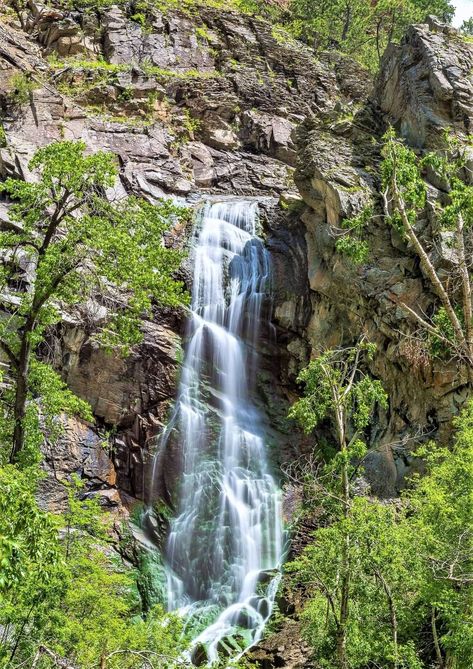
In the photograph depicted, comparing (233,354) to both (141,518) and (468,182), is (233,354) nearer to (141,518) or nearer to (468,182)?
(141,518)

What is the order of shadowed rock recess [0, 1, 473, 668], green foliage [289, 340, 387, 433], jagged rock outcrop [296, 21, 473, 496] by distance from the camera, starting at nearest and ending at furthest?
green foliage [289, 340, 387, 433]
jagged rock outcrop [296, 21, 473, 496]
shadowed rock recess [0, 1, 473, 668]

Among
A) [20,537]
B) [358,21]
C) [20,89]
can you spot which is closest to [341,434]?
[20,537]

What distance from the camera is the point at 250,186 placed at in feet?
120

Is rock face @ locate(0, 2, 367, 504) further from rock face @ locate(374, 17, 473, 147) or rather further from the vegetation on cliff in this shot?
the vegetation on cliff

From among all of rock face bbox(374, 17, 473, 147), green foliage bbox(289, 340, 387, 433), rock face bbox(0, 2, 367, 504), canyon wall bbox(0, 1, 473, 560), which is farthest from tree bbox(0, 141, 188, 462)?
rock face bbox(374, 17, 473, 147)

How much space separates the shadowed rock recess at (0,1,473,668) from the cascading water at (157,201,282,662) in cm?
68

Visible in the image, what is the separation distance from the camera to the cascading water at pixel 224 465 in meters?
20.6

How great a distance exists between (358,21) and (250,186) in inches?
1161

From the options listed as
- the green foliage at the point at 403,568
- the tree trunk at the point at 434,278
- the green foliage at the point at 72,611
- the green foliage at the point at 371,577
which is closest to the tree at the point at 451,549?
the green foliage at the point at 403,568

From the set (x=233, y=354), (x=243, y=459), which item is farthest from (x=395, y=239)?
(x=243, y=459)

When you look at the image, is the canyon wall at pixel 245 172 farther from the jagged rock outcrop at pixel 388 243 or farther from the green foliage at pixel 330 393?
the green foliage at pixel 330 393

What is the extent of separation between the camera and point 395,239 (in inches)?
925

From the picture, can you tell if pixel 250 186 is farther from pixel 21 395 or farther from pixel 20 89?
pixel 21 395

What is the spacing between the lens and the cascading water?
2058 centimetres
